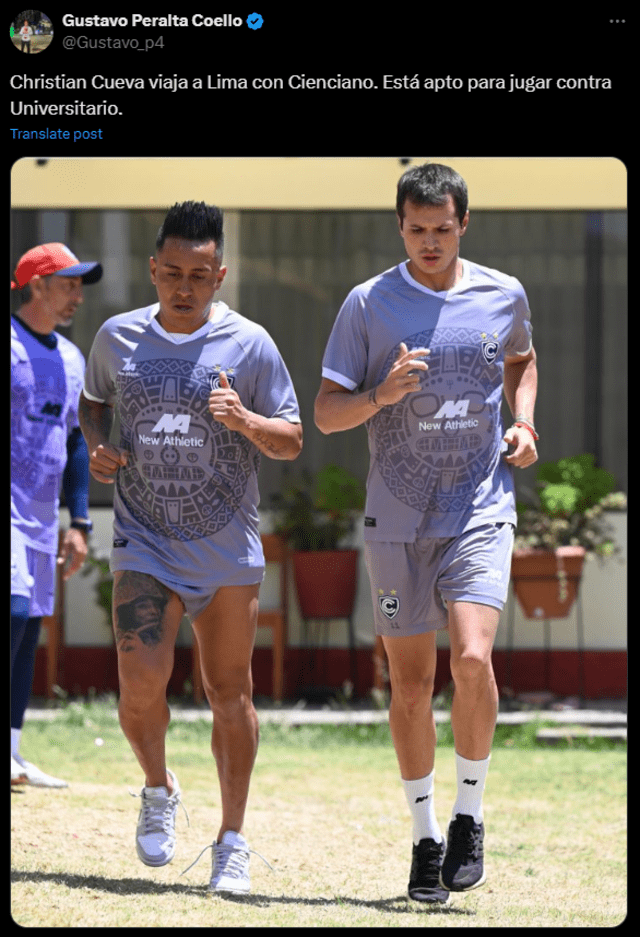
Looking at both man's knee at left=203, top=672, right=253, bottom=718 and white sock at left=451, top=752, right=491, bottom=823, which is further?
man's knee at left=203, top=672, right=253, bottom=718

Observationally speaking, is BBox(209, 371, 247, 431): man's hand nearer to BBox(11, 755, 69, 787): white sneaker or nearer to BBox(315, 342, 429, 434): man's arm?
BBox(315, 342, 429, 434): man's arm

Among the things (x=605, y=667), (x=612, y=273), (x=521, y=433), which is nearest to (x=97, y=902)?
(x=521, y=433)

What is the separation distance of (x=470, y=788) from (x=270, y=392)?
4.75ft

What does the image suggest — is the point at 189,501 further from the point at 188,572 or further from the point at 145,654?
the point at 145,654

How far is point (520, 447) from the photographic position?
15.0 feet

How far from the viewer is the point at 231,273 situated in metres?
9.80

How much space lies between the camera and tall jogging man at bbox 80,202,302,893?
4.59 m

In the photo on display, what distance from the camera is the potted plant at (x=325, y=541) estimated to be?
29.4 feet

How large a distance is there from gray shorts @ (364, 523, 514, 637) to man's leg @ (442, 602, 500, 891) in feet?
0.29

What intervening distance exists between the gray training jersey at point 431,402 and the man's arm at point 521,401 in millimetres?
97

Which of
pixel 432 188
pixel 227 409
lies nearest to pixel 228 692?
pixel 227 409
